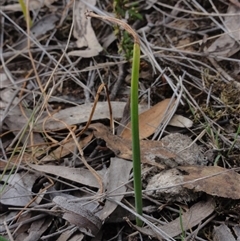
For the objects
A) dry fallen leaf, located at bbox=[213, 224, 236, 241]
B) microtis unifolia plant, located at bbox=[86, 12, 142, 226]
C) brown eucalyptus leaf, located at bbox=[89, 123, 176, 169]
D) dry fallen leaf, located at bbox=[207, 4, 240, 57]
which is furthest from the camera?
dry fallen leaf, located at bbox=[207, 4, 240, 57]

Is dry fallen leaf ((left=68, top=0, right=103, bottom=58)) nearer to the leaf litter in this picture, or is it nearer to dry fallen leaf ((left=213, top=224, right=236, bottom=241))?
the leaf litter

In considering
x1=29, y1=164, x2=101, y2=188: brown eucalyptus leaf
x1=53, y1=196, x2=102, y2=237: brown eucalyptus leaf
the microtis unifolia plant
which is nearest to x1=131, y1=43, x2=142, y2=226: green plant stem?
the microtis unifolia plant

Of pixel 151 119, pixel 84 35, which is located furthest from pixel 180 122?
pixel 84 35

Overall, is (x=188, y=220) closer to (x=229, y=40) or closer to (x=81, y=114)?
(x=81, y=114)

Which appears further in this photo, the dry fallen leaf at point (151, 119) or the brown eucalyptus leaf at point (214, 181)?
the dry fallen leaf at point (151, 119)

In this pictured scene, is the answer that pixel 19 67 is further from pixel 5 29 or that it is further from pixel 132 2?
pixel 132 2

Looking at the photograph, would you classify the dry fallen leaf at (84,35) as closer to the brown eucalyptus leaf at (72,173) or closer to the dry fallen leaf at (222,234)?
the brown eucalyptus leaf at (72,173)

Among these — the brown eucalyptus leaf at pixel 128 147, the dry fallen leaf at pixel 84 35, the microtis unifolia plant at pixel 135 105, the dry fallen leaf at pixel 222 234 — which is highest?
the microtis unifolia plant at pixel 135 105

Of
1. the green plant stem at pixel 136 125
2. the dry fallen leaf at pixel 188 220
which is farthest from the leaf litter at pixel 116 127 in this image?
the green plant stem at pixel 136 125
